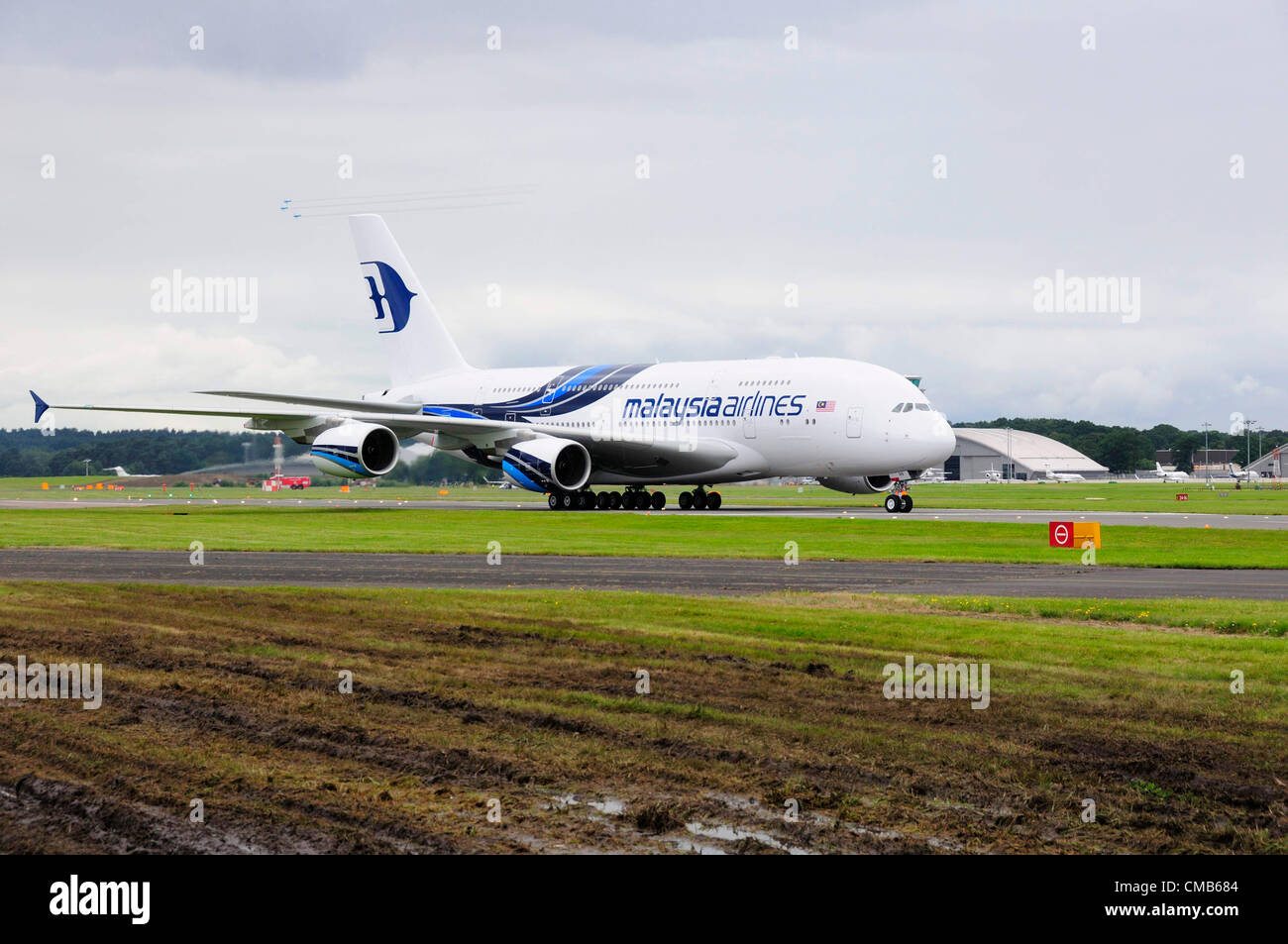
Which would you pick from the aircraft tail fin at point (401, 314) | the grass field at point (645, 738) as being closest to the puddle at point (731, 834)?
the grass field at point (645, 738)

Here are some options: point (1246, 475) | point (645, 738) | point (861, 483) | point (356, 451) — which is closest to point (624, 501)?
point (861, 483)

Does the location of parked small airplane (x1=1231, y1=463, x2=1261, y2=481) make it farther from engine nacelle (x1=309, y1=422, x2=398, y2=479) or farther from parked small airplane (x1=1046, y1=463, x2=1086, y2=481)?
engine nacelle (x1=309, y1=422, x2=398, y2=479)

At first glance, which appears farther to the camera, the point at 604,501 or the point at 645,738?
the point at 604,501

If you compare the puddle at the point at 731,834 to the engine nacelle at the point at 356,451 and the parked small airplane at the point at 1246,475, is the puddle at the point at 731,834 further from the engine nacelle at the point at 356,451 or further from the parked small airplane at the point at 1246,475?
the parked small airplane at the point at 1246,475

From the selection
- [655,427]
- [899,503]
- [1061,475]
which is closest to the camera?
[899,503]

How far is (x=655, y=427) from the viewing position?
53.2 m

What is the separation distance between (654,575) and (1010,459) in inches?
6087

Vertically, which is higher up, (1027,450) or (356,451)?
(356,451)

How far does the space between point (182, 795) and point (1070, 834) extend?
5341 millimetres

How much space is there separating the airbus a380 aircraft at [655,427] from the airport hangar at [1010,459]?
4691 inches

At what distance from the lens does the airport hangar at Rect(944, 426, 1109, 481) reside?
172 meters

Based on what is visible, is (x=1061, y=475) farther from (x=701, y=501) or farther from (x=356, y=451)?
(x=356, y=451)

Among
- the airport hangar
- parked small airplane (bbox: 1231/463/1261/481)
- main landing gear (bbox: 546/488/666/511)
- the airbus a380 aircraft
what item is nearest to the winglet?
the airbus a380 aircraft

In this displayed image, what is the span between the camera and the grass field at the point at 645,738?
7.89 m
